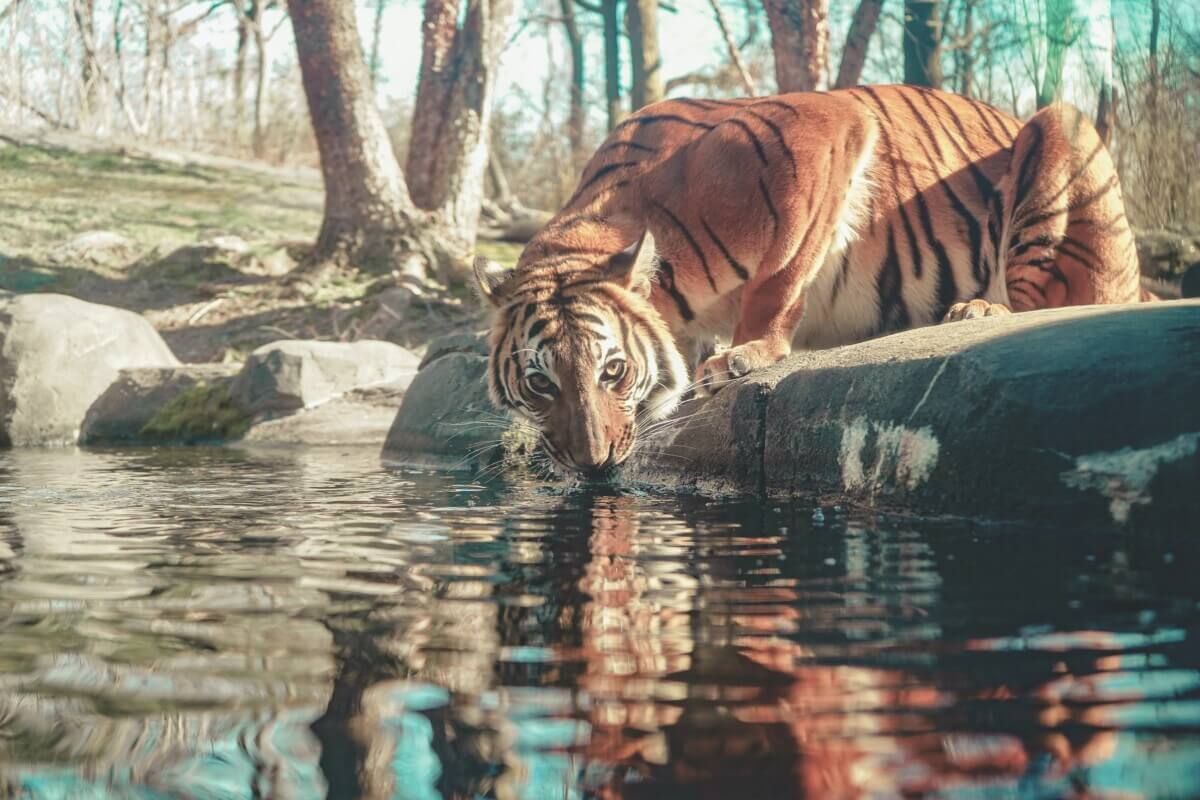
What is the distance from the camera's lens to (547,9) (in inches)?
1276

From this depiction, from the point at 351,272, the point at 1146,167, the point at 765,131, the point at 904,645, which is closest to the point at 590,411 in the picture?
the point at 765,131

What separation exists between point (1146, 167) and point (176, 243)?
11.5 m

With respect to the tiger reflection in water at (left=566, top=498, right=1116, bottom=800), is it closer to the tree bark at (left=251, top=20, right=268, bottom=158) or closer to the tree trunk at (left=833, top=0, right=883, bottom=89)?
the tree trunk at (left=833, top=0, right=883, bottom=89)

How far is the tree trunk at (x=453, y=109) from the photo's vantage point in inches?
528

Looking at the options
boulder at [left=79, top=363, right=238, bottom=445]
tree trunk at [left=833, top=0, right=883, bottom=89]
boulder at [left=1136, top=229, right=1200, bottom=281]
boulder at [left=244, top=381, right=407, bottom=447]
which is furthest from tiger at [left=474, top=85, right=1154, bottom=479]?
tree trunk at [left=833, top=0, right=883, bottom=89]

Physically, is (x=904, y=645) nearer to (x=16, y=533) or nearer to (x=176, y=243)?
(x=16, y=533)

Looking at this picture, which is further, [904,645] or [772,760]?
[904,645]

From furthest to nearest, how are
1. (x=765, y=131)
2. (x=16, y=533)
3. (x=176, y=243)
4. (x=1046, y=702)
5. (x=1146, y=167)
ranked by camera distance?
(x=176, y=243) < (x=1146, y=167) < (x=765, y=131) < (x=16, y=533) < (x=1046, y=702)

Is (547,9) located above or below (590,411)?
above

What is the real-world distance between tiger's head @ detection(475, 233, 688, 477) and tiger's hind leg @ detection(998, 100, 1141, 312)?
1727 millimetres

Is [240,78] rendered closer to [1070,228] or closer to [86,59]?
[86,59]

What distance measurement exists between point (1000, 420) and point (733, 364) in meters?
1.74

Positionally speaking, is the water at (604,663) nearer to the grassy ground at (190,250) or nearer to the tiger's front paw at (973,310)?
the tiger's front paw at (973,310)

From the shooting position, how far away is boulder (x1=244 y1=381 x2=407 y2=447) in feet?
28.2
